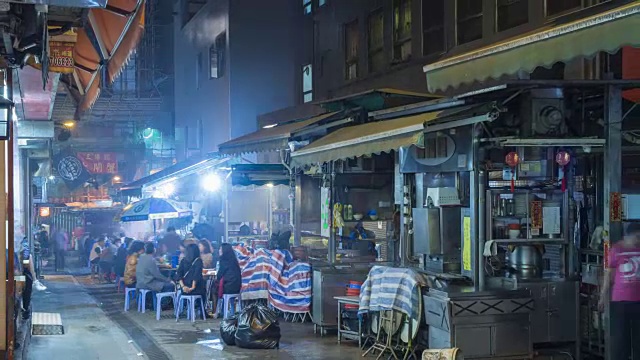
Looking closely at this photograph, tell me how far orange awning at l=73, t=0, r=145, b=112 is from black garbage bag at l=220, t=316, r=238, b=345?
4.92 metres

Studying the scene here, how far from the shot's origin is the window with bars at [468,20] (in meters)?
16.4

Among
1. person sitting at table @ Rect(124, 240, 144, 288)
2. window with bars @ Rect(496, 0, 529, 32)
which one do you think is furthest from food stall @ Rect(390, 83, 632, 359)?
person sitting at table @ Rect(124, 240, 144, 288)

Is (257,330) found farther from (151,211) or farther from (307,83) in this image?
(307,83)

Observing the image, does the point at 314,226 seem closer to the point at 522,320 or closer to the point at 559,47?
the point at 522,320

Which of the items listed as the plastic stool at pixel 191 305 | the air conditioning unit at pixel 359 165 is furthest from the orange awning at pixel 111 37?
the plastic stool at pixel 191 305

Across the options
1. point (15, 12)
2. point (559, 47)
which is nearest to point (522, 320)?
point (559, 47)

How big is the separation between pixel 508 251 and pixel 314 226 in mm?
7452

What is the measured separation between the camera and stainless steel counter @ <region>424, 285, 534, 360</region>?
10.5 meters

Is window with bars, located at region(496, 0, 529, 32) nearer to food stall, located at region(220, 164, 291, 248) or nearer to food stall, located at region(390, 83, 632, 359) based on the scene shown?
food stall, located at region(390, 83, 632, 359)

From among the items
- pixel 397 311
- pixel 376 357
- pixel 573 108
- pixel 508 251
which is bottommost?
pixel 376 357

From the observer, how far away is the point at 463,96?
427 inches

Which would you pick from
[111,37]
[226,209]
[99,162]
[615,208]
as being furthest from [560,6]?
[99,162]

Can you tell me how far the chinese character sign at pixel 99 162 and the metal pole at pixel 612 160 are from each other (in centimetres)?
3407

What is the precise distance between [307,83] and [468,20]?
1092cm
